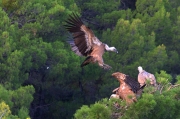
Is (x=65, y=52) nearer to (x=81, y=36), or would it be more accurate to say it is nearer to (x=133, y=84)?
(x=81, y=36)

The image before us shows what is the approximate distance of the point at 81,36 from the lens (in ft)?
36.9

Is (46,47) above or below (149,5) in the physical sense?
below

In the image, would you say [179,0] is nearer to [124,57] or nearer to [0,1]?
[124,57]

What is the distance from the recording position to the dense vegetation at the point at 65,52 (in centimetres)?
1659

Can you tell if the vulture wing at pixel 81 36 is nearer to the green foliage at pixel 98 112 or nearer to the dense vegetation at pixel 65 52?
the green foliage at pixel 98 112

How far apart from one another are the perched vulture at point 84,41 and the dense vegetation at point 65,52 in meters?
3.68

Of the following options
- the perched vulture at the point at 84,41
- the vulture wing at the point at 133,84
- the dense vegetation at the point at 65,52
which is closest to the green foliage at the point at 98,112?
the vulture wing at the point at 133,84

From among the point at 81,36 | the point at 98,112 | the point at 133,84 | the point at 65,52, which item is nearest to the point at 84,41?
the point at 81,36

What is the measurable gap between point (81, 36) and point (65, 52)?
21.9 ft

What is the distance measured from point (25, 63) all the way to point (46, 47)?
2.62 feet

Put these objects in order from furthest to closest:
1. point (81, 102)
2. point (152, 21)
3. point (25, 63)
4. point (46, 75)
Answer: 1. point (152, 21)
2. point (81, 102)
3. point (46, 75)
4. point (25, 63)

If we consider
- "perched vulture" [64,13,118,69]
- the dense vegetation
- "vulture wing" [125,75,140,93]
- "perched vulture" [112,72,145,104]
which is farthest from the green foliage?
the dense vegetation

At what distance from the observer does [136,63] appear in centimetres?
1905

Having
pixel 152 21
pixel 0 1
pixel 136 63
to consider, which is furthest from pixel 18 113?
pixel 152 21
